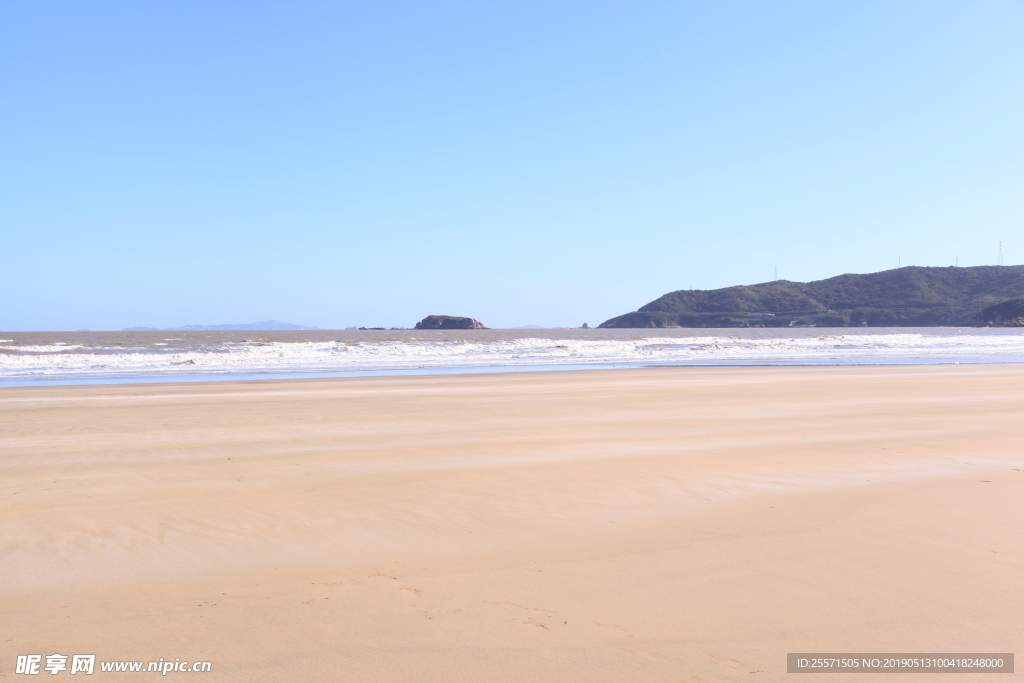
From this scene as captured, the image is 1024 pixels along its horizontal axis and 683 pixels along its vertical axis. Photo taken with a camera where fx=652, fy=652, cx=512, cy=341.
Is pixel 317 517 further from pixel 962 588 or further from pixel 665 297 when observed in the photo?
pixel 665 297

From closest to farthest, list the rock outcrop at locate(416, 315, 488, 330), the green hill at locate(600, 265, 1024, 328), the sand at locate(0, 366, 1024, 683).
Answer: the sand at locate(0, 366, 1024, 683)
the green hill at locate(600, 265, 1024, 328)
the rock outcrop at locate(416, 315, 488, 330)

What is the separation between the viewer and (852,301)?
474ft

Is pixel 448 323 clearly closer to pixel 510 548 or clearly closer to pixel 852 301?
pixel 852 301

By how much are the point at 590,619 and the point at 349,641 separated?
1213mm

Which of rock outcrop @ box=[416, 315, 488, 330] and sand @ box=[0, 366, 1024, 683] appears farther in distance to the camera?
rock outcrop @ box=[416, 315, 488, 330]

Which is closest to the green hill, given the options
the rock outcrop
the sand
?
the rock outcrop

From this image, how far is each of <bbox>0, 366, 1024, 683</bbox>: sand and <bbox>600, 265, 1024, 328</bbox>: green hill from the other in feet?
412

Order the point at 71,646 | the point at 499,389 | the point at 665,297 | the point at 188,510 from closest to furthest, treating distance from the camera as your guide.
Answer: the point at 71,646, the point at 188,510, the point at 499,389, the point at 665,297

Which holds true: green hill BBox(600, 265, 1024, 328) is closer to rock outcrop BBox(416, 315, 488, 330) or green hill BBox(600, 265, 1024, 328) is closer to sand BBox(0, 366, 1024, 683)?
rock outcrop BBox(416, 315, 488, 330)

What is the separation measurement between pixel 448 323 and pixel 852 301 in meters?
89.5

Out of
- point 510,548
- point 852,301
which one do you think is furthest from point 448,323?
point 510,548

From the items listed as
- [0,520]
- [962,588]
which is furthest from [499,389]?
[962,588]

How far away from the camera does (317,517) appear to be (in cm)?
525

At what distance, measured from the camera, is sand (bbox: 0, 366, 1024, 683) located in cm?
312
